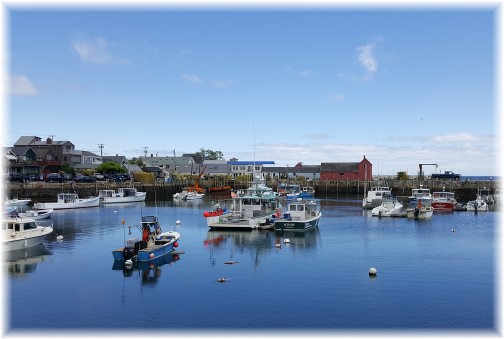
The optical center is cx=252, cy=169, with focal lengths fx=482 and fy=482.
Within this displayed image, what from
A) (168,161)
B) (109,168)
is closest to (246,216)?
(109,168)

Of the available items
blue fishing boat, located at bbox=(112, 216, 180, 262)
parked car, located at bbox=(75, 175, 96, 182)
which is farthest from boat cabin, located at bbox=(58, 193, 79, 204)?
blue fishing boat, located at bbox=(112, 216, 180, 262)

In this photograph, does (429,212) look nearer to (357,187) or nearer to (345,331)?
(345,331)

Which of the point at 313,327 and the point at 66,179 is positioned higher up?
the point at 66,179

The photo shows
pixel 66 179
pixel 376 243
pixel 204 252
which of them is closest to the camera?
pixel 204 252

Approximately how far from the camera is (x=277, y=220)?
51125 mm

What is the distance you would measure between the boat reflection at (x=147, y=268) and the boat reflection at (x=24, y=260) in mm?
6200

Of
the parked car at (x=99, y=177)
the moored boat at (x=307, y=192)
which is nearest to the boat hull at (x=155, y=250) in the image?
the moored boat at (x=307, y=192)

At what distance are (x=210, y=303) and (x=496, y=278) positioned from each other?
19.6 metres

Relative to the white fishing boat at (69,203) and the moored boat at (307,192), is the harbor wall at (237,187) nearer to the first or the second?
the moored boat at (307,192)

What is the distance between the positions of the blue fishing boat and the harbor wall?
61.3 meters

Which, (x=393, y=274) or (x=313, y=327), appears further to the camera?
(x=393, y=274)

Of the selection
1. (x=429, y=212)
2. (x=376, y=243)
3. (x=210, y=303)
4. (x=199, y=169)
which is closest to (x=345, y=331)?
(x=210, y=303)

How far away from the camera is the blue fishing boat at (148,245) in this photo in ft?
114

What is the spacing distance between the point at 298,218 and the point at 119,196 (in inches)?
2001
